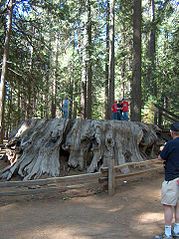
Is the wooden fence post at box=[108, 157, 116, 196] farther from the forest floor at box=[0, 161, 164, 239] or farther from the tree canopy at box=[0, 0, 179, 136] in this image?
the tree canopy at box=[0, 0, 179, 136]

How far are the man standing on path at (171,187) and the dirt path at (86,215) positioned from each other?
1.48ft

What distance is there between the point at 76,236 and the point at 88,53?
51.0ft

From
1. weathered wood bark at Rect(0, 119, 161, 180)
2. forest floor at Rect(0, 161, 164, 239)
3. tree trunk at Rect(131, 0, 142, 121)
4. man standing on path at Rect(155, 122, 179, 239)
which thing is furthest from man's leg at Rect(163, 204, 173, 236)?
tree trunk at Rect(131, 0, 142, 121)

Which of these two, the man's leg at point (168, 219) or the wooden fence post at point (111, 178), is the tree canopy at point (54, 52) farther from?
the man's leg at point (168, 219)

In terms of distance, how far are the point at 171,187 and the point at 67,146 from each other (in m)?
4.98

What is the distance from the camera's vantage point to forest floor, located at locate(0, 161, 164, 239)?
378cm

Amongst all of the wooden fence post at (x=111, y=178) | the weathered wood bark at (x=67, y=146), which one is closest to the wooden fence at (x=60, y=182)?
the wooden fence post at (x=111, y=178)

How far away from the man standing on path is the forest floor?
44 centimetres

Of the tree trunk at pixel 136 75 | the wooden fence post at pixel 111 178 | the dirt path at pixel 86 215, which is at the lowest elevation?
the dirt path at pixel 86 215

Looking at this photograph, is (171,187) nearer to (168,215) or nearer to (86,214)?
(168,215)

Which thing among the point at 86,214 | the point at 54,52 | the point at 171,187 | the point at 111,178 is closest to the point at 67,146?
the point at 111,178

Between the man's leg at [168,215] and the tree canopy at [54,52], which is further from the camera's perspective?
the tree canopy at [54,52]

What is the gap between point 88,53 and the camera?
17.3 meters

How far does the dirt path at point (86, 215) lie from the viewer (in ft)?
12.4
